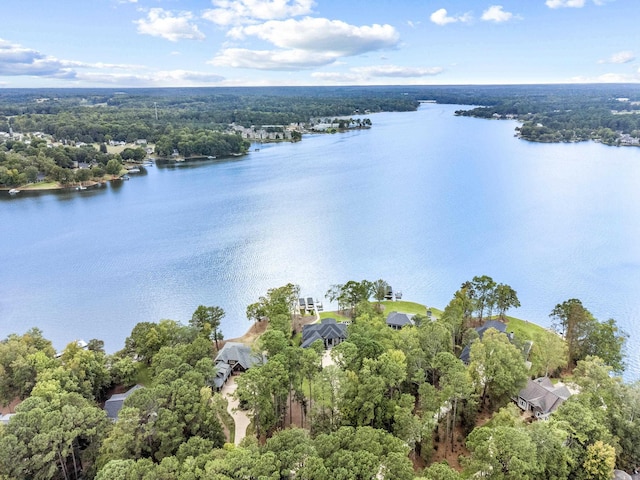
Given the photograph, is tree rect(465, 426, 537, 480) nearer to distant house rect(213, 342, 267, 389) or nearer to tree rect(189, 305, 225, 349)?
distant house rect(213, 342, 267, 389)

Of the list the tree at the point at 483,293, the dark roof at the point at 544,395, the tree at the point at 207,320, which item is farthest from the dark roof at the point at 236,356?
the tree at the point at 483,293

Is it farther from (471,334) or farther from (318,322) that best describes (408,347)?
(318,322)

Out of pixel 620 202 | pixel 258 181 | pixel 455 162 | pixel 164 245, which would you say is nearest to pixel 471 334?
pixel 164 245

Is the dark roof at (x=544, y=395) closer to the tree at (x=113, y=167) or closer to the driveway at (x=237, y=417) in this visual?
the driveway at (x=237, y=417)

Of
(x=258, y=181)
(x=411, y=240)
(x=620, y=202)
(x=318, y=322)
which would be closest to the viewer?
(x=318, y=322)

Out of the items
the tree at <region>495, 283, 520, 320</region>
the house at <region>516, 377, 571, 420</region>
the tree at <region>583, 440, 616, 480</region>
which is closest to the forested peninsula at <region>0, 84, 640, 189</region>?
the tree at <region>495, 283, 520, 320</region>

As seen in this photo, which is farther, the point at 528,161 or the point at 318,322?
the point at 528,161

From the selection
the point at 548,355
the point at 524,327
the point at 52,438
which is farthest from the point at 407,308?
the point at 52,438
